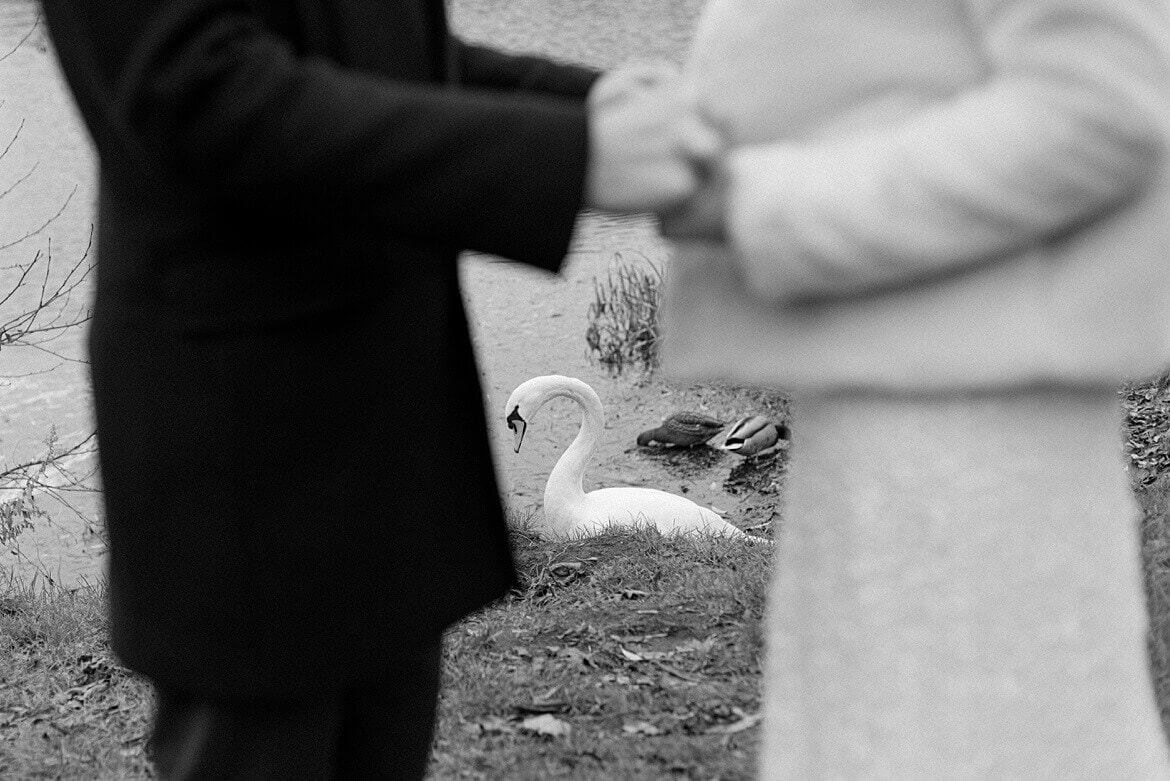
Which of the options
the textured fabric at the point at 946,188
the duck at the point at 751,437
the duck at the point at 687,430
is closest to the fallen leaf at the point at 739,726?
the textured fabric at the point at 946,188

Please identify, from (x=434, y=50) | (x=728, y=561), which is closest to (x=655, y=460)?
(x=728, y=561)

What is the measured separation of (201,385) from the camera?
1.39m

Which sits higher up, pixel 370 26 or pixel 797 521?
pixel 370 26

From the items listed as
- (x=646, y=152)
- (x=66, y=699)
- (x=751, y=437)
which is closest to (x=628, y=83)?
(x=646, y=152)

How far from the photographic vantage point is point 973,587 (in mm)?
1266

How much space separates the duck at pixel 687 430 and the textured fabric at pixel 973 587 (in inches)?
264

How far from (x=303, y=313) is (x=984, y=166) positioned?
681 mm

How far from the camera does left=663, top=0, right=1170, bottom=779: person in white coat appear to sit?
1.13 meters

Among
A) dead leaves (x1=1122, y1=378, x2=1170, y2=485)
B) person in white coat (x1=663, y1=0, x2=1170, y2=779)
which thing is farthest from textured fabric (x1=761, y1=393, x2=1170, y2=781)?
dead leaves (x1=1122, y1=378, x2=1170, y2=485)

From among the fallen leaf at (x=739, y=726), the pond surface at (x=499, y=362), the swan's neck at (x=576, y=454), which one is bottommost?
the pond surface at (x=499, y=362)

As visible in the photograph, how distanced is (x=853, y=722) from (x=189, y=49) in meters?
0.87

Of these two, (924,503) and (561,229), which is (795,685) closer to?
(924,503)

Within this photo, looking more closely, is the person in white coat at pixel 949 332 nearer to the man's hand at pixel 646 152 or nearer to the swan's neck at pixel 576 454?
the man's hand at pixel 646 152

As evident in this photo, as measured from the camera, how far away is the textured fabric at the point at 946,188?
1.11m
